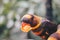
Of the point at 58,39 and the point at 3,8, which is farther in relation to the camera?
the point at 3,8

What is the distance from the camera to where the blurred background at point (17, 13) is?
936mm

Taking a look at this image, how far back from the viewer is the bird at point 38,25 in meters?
0.92

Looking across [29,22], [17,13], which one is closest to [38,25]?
[29,22]

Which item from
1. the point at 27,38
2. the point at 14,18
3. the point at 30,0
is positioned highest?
the point at 30,0

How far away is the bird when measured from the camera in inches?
36.1

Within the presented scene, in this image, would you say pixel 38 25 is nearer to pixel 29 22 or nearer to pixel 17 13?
pixel 29 22

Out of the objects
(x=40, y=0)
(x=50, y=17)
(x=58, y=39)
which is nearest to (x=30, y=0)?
(x=40, y=0)

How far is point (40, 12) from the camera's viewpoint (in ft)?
3.09

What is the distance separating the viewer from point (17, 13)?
0.99m

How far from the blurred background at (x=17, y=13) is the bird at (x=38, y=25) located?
0.08 ft

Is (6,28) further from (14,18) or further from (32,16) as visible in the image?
(32,16)

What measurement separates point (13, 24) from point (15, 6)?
12cm

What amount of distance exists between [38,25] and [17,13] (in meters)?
0.16

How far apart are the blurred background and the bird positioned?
25 millimetres
